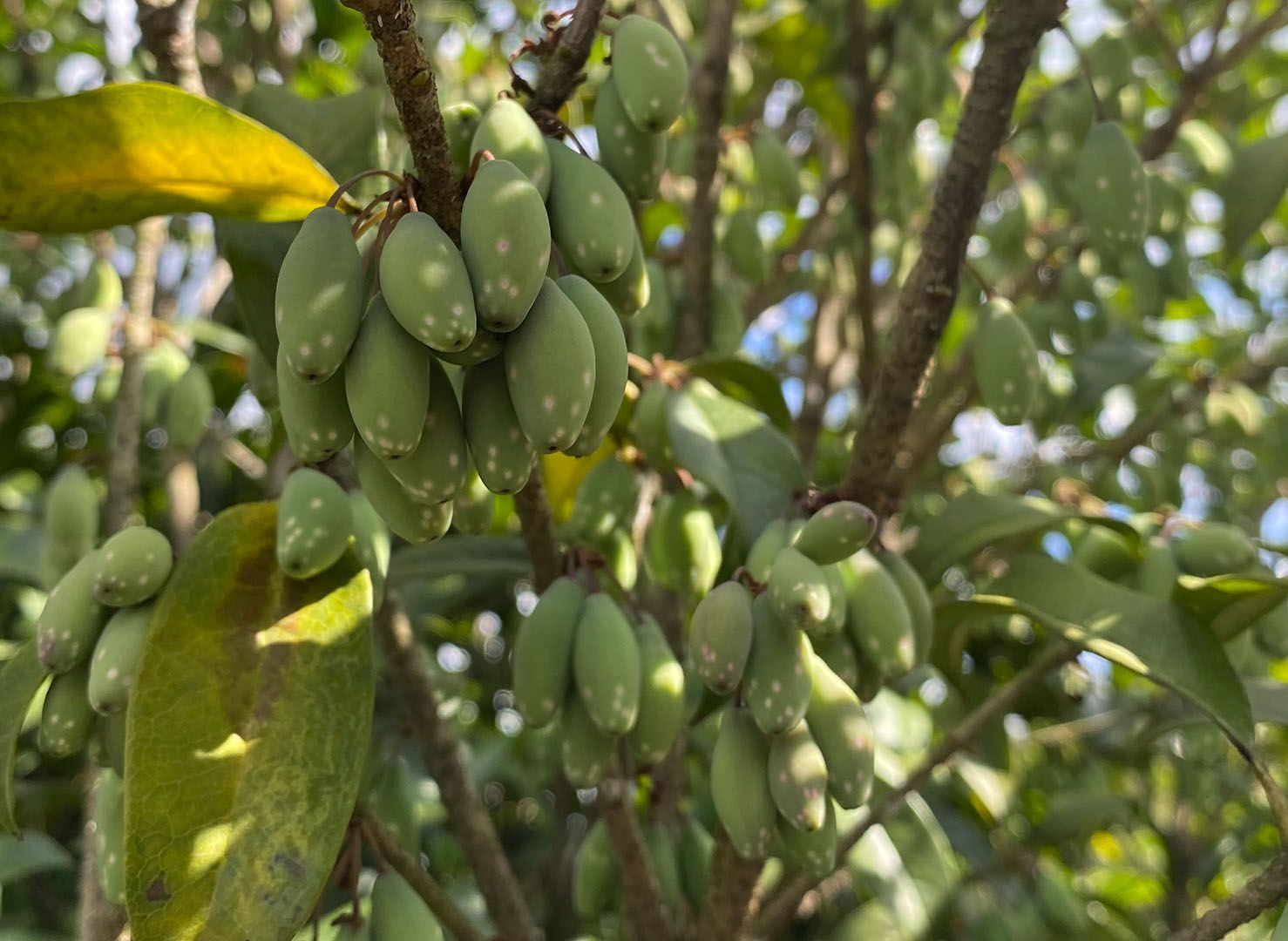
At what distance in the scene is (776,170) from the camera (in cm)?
144

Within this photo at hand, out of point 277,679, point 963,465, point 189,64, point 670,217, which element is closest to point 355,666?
point 277,679

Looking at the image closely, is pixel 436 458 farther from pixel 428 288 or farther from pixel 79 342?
pixel 79 342

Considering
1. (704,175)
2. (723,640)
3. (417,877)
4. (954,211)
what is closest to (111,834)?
(417,877)

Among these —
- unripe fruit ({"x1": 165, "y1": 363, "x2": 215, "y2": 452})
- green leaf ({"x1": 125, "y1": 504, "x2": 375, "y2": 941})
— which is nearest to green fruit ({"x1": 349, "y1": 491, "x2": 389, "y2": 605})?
green leaf ({"x1": 125, "y1": 504, "x2": 375, "y2": 941})

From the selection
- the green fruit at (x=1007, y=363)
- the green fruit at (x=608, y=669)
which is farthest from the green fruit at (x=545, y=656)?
the green fruit at (x=1007, y=363)

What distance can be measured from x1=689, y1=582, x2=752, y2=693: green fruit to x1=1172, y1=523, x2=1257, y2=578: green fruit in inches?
18.7

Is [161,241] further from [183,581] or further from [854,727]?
[854,727]

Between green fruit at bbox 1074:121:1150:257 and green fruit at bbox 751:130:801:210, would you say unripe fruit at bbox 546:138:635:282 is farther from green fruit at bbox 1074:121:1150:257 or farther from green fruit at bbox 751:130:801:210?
green fruit at bbox 751:130:801:210

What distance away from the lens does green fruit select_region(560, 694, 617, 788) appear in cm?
79

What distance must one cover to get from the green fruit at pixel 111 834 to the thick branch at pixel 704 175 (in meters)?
Answer: 0.73

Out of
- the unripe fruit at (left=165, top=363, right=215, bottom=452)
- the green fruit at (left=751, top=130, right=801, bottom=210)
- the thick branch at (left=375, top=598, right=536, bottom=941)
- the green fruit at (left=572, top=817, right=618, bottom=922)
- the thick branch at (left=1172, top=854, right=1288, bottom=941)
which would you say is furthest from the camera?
the green fruit at (left=751, top=130, right=801, bottom=210)

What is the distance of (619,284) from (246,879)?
14.9 inches

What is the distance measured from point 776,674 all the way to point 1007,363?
357mm

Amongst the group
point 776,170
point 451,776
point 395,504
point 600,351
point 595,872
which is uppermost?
point 600,351
